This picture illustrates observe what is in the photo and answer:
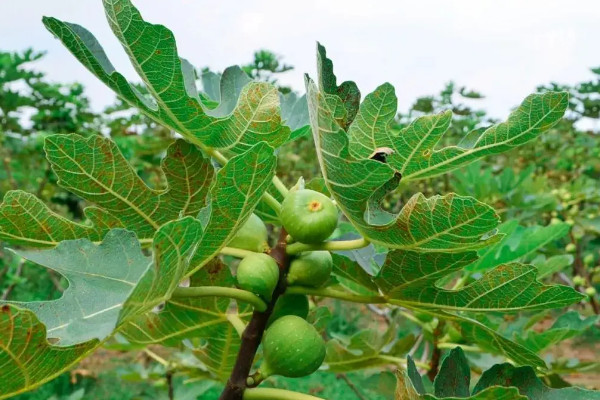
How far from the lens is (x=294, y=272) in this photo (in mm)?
675

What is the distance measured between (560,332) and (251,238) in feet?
2.12

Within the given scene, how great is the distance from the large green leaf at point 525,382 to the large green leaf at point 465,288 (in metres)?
0.07

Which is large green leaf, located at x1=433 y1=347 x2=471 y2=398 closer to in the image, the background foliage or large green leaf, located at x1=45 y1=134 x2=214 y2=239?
the background foliage

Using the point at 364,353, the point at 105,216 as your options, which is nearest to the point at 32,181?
the point at 364,353

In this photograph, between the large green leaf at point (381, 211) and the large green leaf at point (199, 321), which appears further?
the large green leaf at point (199, 321)

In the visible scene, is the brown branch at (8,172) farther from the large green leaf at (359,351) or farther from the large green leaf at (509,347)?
the large green leaf at (509,347)

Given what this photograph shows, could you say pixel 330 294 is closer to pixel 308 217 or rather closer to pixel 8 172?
pixel 308 217

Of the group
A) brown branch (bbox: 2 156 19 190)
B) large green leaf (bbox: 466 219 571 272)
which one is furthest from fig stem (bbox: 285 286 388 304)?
brown branch (bbox: 2 156 19 190)

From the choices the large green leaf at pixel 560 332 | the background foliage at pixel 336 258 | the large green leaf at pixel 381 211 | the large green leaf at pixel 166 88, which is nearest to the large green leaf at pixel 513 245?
the background foliage at pixel 336 258

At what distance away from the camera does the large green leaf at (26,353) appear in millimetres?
471

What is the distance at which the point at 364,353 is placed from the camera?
121cm

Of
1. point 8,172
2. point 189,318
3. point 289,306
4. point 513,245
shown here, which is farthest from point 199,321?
point 8,172

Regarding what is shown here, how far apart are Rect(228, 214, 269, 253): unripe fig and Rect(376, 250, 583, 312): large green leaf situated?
0.14 meters

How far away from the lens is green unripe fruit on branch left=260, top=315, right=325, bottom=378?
64 cm
